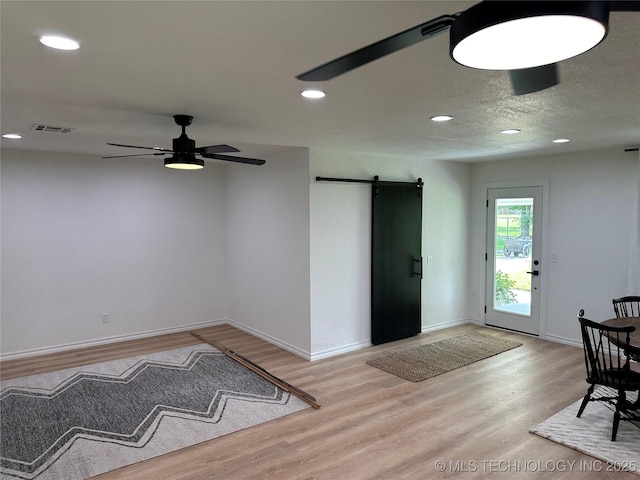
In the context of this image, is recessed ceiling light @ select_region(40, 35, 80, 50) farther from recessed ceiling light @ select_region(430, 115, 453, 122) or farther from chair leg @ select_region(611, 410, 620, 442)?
chair leg @ select_region(611, 410, 620, 442)

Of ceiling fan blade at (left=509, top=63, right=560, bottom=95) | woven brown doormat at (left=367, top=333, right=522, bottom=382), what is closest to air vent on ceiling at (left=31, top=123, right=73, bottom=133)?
ceiling fan blade at (left=509, top=63, right=560, bottom=95)

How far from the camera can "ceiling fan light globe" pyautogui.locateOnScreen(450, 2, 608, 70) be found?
85cm

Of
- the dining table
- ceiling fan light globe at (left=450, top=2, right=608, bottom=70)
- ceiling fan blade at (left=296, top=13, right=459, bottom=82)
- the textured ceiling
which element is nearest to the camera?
ceiling fan light globe at (left=450, top=2, right=608, bottom=70)

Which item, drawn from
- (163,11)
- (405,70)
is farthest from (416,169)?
(163,11)

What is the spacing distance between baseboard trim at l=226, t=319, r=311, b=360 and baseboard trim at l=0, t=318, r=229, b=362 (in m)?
0.38

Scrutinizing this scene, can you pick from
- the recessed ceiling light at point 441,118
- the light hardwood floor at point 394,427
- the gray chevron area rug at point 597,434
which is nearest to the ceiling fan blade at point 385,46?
the recessed ceiling light at point 441,118

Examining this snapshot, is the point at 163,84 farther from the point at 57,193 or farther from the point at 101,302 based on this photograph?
the point at 101,302

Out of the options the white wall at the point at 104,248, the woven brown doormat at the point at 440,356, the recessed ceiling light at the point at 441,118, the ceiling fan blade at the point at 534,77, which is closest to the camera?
the ceiling fan blade at the point at 534,77

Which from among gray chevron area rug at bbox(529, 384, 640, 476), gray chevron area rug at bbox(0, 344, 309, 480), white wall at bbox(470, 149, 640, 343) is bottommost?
gray chevron area rug at bbox(0, 344, 309, 480)

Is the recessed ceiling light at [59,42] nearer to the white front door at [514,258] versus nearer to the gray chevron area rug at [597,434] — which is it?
the gray chevron area rug at [597,434]

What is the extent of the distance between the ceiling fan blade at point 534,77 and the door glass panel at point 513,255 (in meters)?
4.86

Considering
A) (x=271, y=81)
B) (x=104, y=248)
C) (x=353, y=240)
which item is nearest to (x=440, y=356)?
(x=353, y=240)

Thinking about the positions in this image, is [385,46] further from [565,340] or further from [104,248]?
[565,340]

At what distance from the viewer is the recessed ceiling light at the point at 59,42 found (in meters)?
1.77
